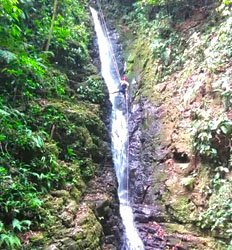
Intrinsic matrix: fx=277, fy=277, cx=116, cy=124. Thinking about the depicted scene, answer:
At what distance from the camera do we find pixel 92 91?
9945 mm

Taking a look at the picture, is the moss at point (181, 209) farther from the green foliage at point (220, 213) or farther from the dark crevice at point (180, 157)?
the dark crevice at point (180, 157)

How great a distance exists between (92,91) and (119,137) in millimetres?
2276

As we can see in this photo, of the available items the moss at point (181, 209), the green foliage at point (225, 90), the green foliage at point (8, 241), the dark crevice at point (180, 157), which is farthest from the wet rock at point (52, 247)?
the green foliage at point (225, 90)

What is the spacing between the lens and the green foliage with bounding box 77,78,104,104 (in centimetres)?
971

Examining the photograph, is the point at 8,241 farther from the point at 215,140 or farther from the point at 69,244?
the point at 215,140

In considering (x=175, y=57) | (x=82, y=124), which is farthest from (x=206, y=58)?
A: (x=82, y=124)

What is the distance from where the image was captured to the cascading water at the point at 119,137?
8008 mm

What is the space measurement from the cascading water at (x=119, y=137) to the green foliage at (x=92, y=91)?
1.55m

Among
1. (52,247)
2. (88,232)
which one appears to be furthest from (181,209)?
(52,247)

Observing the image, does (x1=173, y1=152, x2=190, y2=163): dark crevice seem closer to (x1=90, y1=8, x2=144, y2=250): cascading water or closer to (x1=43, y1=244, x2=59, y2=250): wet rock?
(x1=90, y1=8, x2=144, y2=250): cascading water

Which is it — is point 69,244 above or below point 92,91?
below

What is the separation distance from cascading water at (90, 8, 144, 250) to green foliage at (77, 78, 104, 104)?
1.55m

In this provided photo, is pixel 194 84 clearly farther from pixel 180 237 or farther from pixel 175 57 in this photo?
pixel 180 237

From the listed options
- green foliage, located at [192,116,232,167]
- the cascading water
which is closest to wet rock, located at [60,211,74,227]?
the cascading water
